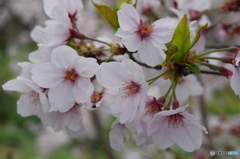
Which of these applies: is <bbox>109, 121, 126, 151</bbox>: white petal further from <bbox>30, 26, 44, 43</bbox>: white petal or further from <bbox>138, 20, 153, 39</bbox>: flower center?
<bbox>30, 26, 44, 43</bbox>: white petal

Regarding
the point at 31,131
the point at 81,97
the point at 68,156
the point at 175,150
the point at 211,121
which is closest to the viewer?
the point at 81,97

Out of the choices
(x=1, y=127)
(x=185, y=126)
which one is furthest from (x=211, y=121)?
(x=1, y=127)

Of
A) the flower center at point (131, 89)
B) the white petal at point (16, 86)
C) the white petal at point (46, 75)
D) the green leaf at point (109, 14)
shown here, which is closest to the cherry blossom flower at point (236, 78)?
the flower center at point (131, 89)

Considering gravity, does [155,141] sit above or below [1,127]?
above

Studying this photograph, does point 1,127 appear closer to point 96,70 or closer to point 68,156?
point 68,156

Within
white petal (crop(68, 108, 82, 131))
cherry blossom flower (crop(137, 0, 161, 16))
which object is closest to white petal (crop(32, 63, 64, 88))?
white petal (crop(68, 108, 82, 131))

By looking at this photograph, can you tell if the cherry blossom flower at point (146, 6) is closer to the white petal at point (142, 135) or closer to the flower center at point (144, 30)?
the flower center at point (144, 30)
